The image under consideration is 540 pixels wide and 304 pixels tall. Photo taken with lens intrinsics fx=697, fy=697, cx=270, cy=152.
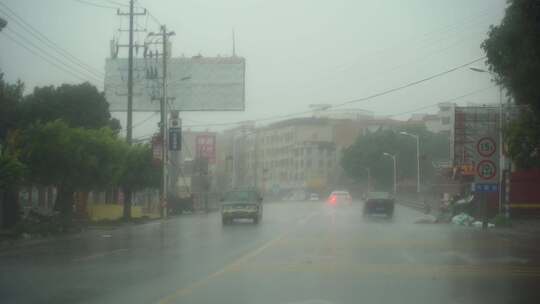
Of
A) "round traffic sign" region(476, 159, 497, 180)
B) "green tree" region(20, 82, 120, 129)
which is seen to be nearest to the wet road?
"round traffic sign" region(476, 159, 497, 180)

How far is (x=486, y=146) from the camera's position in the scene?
29656mm

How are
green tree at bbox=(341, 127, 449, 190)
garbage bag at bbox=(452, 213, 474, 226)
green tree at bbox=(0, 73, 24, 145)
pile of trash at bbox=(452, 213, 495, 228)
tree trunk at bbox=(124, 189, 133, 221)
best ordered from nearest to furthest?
pile of trash at bbox=(452, 213, 495, 228), garbage bag at bbox=(452, 213, 474, 226), green tree at bbox=(0, 73, 24, 145), tree trunk at bbox=(124, 189, 133, 221), green tree at bbox=(341, 127, 449, 190)

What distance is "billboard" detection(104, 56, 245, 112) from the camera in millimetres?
46406

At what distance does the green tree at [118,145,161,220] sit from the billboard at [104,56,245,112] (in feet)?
15.7

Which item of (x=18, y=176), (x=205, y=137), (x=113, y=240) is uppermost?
(x=205, y=137)

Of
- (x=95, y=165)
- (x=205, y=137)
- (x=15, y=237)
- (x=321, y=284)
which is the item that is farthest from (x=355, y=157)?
(x=321, y=284)

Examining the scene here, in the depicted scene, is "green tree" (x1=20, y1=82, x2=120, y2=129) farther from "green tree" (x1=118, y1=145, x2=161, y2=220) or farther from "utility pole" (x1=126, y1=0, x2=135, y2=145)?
"green tree" (x1=118, y1=145, x2=161, y2=220)

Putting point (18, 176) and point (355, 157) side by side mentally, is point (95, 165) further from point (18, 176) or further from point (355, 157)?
point (355, 157)

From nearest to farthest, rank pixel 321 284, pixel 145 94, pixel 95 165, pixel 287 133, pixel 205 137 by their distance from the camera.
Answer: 1. pixel 321 284
2. pixel 95 165
3. pixel 145 94
4. pixel 205 137
5. pixel 287 133

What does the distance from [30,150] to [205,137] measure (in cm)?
3469

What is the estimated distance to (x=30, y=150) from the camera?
106ft

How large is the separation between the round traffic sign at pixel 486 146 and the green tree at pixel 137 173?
71.7 feet

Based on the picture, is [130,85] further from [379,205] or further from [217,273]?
[217,273]

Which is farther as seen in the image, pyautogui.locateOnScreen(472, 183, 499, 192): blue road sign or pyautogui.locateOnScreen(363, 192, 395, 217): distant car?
pyautogui.locateOnScreen(363, 192, 395, 217): distant car
